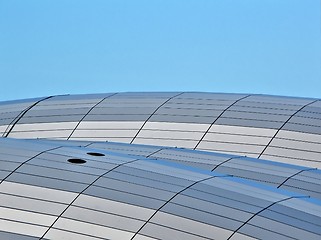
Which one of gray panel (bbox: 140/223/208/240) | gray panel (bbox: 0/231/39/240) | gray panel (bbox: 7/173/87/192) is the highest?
gray panel (bbox: 7/173/87/192)

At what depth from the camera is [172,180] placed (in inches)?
1131

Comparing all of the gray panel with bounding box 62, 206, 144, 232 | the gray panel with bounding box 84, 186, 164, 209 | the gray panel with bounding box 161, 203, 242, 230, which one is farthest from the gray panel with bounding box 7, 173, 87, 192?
the gray panel with bounding box 161, 203, 242, 230

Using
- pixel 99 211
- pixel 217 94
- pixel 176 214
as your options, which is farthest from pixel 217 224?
pixel 217 94

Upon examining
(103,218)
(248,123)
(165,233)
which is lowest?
(248,123)

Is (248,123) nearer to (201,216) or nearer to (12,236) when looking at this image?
(201,216)

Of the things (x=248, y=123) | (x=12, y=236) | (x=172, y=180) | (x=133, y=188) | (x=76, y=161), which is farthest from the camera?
(x=248, y=123)

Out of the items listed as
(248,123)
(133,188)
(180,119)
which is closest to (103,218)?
(133,188)

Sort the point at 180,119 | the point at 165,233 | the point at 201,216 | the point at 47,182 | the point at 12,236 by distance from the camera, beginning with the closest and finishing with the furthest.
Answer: the point at 165,233 < the point at 12,236 < the point at 201,216 < the point at 47,182 < the point at 180,119

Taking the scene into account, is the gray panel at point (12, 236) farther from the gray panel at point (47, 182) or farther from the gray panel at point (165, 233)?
the gray panel at point (165, 233)

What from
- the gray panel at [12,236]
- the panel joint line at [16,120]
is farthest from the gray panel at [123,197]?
the panel joint line at [16,120]

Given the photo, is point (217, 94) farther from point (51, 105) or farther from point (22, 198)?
point (22, 198)

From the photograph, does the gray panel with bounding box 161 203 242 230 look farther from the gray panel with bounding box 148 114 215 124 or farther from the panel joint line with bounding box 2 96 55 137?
the panel joint line with bounding box 2 96 55 137

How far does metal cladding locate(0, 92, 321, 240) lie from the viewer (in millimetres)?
25594

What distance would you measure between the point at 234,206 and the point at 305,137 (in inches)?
614
